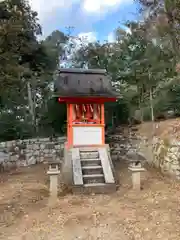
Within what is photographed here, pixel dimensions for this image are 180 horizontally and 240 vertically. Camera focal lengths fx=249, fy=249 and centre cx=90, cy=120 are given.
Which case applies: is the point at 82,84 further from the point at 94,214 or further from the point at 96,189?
the point at 94,214

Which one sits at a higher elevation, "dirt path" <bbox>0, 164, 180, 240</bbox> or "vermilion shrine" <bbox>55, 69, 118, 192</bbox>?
"vermilion shrine" <bbox>55, 69, 118, 192</bbox>

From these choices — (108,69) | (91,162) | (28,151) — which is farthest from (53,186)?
(108,69)

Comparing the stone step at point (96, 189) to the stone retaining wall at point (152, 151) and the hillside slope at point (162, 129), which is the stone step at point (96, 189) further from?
the hillside slope at point (162, 129)

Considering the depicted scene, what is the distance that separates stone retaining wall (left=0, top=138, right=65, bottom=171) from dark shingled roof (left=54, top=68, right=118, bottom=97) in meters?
3.35

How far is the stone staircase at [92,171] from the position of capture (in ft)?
22.0

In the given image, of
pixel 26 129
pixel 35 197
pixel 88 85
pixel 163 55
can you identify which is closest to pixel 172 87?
pixel 163 55

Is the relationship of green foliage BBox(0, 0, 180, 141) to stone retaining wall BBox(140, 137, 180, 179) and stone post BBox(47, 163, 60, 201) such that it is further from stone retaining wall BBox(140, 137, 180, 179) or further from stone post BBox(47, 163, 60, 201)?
stone post BBox(47, 163, 60, 201)

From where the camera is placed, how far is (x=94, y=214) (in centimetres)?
502

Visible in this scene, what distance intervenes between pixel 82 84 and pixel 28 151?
418 cm

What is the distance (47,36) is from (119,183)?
10503 millimetres

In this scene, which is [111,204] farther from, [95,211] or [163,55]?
[163,55]

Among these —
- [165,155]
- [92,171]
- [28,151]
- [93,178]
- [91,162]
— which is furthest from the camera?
[28,151]

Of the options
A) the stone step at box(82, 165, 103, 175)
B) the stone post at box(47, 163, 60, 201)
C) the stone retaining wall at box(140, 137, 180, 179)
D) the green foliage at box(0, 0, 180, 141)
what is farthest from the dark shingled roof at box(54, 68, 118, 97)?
the stone post at box(47, 163, 60, 201)

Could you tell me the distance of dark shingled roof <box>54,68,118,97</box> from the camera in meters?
8.54
